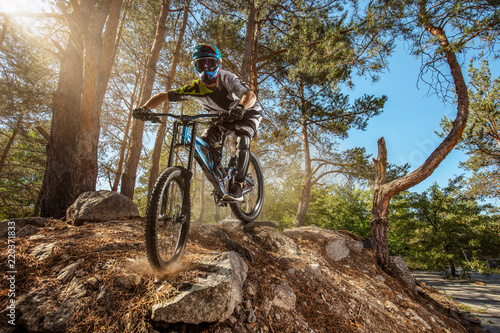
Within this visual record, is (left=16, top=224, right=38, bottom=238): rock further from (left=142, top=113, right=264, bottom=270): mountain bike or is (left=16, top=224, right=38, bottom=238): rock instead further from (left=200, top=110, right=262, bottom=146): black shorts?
(left=200, top=110, right=262, bottom=146): black shorts

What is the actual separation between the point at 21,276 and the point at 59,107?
516 cm

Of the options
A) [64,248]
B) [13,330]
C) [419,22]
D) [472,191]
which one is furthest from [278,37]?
[472,191]

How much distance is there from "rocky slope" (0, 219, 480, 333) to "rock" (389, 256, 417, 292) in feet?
3.20

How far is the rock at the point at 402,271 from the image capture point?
4.80 meters

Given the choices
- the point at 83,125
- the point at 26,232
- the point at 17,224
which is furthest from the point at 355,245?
the point at 83,125

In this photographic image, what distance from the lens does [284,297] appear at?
236 centimetres

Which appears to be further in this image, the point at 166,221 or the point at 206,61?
the point at 206,61

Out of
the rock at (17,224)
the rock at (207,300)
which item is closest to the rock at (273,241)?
the rock at (207,300)

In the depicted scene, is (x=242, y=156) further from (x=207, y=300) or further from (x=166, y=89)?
(x=166, y=89)

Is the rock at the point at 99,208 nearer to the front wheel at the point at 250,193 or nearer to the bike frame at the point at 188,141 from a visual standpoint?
the front wheel at the point at 250,193

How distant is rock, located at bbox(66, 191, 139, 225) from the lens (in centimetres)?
369

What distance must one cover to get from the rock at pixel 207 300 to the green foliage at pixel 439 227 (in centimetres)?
1455

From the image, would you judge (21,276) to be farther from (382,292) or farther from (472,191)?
(472,191)

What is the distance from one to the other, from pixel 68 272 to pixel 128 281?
1.88 ft
